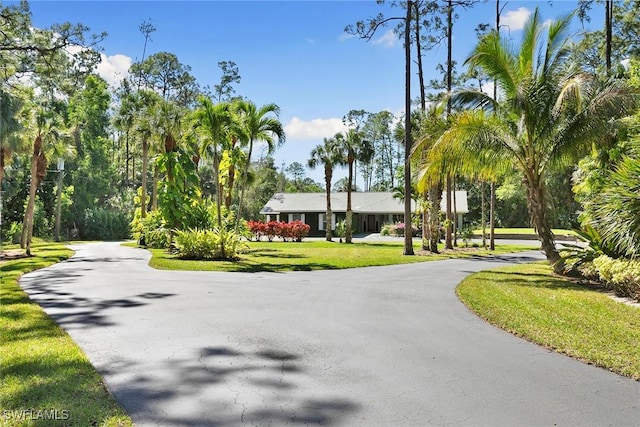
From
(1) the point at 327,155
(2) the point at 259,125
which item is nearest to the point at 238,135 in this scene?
(2) the point at 259,125

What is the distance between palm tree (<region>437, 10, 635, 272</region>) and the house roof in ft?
98.4

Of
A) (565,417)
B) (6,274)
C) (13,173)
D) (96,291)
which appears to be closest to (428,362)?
(565,417)

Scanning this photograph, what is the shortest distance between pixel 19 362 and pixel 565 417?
Answer: 521 cm

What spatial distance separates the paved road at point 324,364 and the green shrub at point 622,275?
339cm

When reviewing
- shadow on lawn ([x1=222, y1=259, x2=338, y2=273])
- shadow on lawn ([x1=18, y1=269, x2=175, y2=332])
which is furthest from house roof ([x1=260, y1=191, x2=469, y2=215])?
shadow on lawn ([x1=18, y1=269, x2=175, y2=332])

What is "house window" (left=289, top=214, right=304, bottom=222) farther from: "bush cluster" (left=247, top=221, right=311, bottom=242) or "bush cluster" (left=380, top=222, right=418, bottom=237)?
"bush cluster" (left=247, top=221, right=311, bottom=242)

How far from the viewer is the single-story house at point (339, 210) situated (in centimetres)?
4469

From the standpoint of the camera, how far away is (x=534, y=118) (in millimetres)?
12594

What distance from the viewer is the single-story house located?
147ft

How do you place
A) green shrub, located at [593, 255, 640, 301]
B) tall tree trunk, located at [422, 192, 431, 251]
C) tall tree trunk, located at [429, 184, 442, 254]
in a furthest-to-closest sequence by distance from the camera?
tall tree trunk, located at [422, 192, 431, 251] → tall tree trunk, located at [429, 184, 442, 254] → green shrub, located at [593, 255, 640, 301]

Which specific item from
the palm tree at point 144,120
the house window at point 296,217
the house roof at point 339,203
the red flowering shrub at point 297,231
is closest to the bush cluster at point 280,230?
the red flowering shrub at point 297,231

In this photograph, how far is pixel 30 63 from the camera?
668 inches

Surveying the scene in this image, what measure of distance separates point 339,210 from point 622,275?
3468 cm

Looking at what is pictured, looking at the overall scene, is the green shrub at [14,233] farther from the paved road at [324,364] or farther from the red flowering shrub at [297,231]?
the paved road at [324,364]
